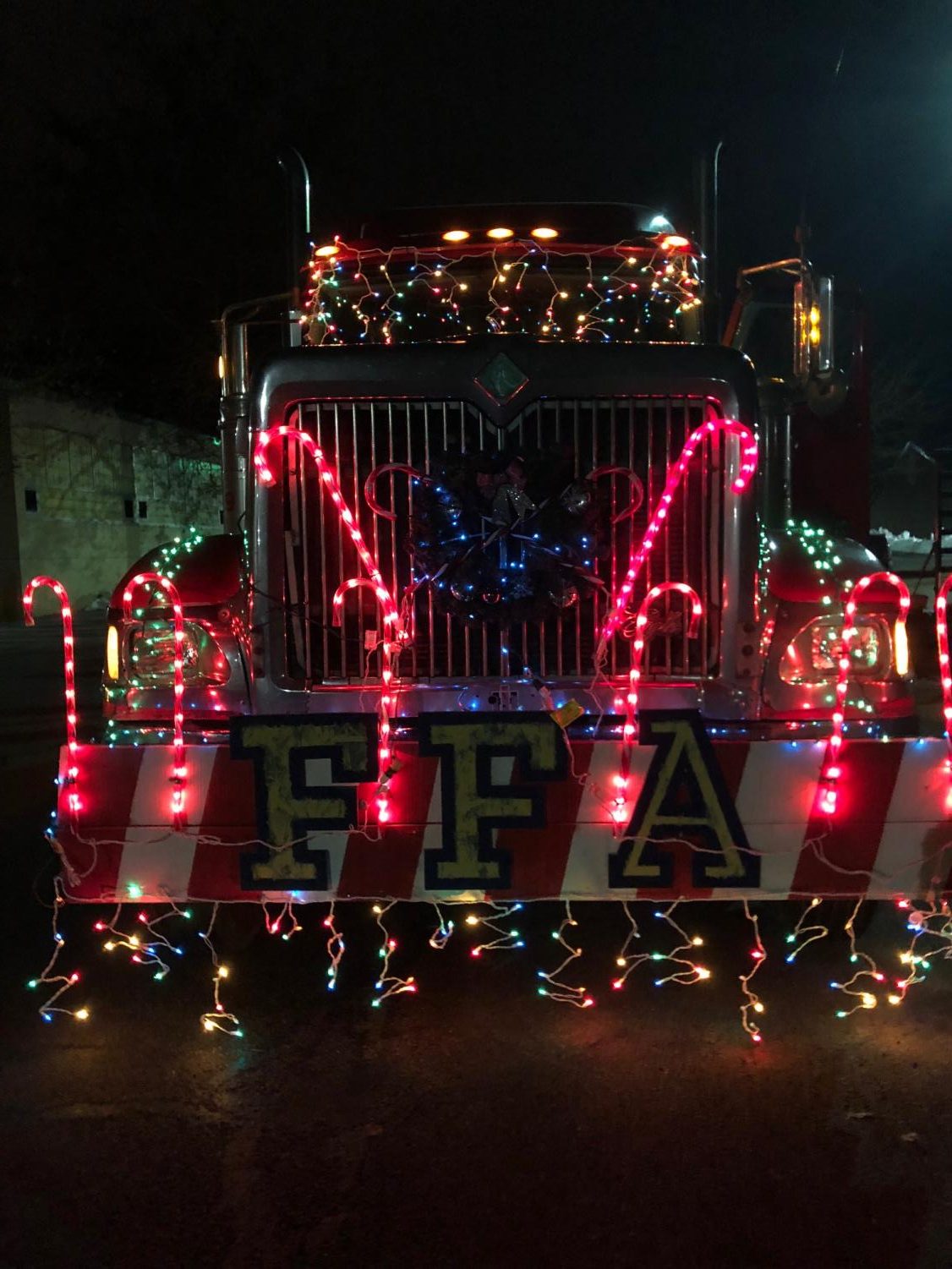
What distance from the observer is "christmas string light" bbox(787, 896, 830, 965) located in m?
4.68

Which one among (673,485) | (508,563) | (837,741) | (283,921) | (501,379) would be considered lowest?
(283,921)

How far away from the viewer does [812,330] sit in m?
5.55

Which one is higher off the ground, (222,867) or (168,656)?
(168,656)

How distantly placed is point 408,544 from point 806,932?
89.7 inches

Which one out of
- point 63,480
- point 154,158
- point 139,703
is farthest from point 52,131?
point 139,703

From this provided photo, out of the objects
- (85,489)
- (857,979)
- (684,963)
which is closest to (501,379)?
(684,963)

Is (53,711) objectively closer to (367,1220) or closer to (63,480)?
(367,1220)

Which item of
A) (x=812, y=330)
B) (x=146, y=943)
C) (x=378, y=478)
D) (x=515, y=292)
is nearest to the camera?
(x=378, y=478)

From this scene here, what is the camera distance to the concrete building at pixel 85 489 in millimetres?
21938

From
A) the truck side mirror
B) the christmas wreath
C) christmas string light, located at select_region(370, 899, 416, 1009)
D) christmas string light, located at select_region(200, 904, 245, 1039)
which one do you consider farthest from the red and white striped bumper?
the truck side mirror

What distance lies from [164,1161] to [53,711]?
904cm

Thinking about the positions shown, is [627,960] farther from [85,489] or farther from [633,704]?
[85,489]

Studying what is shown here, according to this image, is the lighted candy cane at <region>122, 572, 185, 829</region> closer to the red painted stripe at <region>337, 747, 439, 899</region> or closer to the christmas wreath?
Answer: the red painted stripe at <region>337, 747, 439, 899</region>

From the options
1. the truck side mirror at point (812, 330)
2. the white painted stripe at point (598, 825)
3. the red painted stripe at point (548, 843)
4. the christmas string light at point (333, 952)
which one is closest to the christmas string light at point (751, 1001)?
the white painted stripe at point (598, 825)
